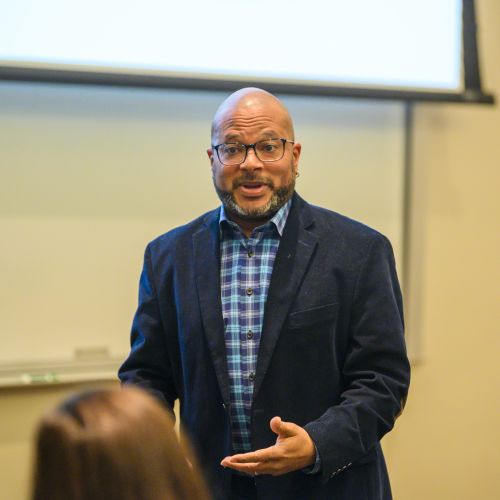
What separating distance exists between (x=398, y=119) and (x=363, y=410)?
1629 millimetres

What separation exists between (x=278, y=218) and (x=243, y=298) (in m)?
0.19

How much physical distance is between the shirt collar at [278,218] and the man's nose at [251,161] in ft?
0.38

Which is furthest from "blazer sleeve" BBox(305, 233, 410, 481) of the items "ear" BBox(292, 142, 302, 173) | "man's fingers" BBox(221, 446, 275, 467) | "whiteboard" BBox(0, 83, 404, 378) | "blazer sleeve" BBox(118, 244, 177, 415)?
"whiteboard" BBox(0, 83, 404, 378)

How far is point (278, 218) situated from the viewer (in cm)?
176

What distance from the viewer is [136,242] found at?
269 cm

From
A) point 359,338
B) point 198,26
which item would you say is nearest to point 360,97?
point 198,26

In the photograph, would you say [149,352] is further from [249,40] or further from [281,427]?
[249,40]

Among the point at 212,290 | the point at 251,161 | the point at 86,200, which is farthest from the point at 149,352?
the point at 86,200

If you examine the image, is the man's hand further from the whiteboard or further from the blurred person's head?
the whiteboard

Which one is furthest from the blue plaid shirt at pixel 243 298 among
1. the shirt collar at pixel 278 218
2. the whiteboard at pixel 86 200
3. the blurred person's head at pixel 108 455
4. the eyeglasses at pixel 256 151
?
the whiteboard at pixel 86 200

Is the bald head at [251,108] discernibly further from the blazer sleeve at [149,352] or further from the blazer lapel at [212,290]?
the blazer sleeve at [149,352]

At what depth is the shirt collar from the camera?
5.75ft

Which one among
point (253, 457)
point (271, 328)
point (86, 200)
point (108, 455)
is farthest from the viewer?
point (86, 200)

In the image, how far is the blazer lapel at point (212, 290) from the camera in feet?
5.51
